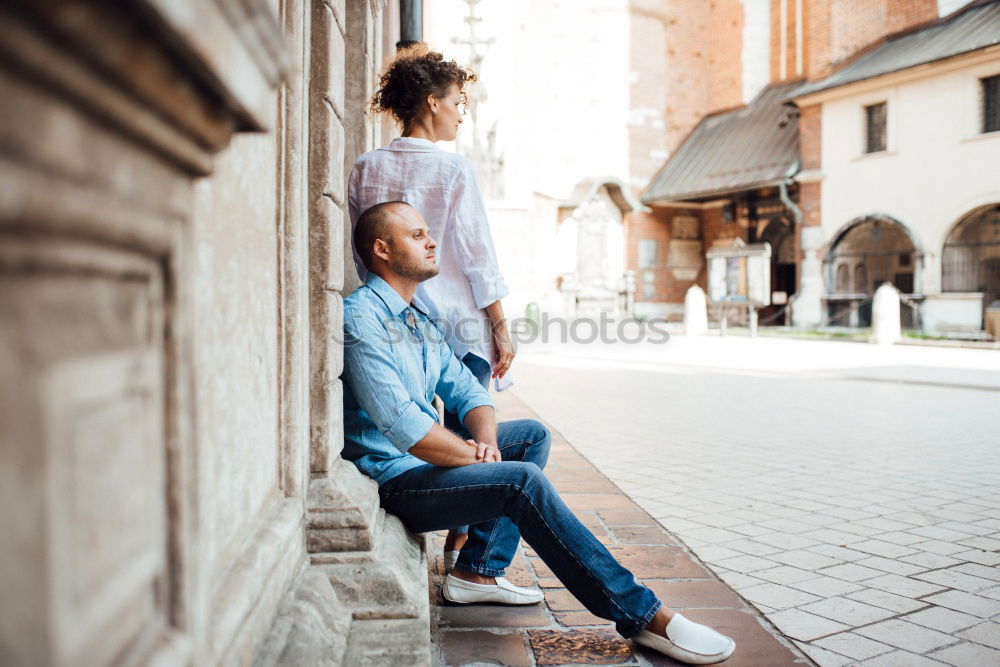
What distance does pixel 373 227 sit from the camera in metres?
2.43

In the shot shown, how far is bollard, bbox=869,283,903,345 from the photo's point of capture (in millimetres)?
14734

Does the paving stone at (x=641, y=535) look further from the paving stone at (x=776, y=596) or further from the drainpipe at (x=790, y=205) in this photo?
the drainpipe at (x=790, y=205)

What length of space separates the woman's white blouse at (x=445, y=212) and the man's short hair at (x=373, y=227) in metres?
Answer: 0.23

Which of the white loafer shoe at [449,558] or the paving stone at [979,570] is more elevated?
the white loafer shoe at [449,558]

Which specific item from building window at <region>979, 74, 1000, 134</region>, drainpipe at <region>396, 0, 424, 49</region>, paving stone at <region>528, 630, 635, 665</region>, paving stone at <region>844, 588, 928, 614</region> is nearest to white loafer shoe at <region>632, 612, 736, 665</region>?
paving stone at <region>528, 630, 635, 665</region>

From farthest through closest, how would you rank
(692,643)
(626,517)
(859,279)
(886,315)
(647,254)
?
(647,254) → (859,279) → (886,315) → (626,517) → (692,643)

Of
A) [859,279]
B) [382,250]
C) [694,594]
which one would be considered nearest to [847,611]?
[694,594]

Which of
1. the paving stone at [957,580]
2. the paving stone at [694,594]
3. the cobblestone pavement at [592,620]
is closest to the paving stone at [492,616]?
the cobblestone pavement at [592,620]

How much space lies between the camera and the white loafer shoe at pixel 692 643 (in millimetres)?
2088

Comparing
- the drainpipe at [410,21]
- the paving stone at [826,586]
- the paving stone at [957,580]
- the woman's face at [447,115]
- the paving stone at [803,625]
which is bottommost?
the paving stone at [803,625]

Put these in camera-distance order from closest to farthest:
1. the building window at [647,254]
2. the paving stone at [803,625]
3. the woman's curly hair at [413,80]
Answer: the paving stone at [803,625], the woman's curly hair at [413,80], the building window at [647,254]

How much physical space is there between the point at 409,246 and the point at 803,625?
1659mm

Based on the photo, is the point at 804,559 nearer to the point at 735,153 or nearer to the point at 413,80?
the point at 413,80

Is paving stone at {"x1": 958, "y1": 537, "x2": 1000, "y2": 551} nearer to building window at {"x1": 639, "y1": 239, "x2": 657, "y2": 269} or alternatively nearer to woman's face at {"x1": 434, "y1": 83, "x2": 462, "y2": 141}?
woman's face at {"x1": 434, "y1": 83, "x2": 462, "y2": 141}
